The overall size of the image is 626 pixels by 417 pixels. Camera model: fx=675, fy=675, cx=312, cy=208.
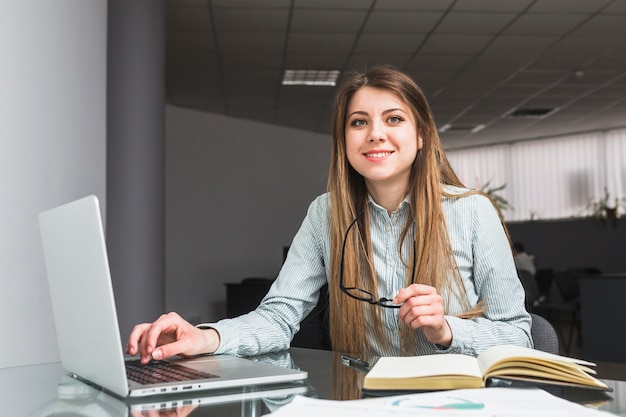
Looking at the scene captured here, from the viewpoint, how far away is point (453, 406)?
78cm

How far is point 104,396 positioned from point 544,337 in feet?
3.12

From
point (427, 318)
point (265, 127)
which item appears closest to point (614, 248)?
point (265, 127)

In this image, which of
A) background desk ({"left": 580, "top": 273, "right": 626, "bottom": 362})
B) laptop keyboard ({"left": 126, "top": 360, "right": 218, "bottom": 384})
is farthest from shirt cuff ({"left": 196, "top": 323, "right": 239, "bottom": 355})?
background desk ({"left": 580, "top": 273, "right": 626, "bottom": 362})

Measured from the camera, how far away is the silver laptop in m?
0.86

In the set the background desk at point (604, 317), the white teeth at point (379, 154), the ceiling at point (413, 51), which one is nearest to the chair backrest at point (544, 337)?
the white teeth at point (379, 154)

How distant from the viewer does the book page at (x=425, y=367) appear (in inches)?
36.8

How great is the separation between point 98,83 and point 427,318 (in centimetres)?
298

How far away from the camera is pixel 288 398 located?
0.93 metres

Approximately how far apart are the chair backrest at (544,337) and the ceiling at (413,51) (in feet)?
13.0

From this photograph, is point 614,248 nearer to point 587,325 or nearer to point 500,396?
point 587,325

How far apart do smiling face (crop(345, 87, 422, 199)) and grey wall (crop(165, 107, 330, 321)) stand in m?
6.25

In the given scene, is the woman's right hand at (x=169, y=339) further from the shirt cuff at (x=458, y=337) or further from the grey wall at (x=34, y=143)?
the grey wall at (x=34, y=143)

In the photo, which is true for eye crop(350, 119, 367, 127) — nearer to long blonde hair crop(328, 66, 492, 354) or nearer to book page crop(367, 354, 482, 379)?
long blonde hair crop(328, 66, 492, 354)

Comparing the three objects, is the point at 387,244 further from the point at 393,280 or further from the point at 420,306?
the point at 420,306
